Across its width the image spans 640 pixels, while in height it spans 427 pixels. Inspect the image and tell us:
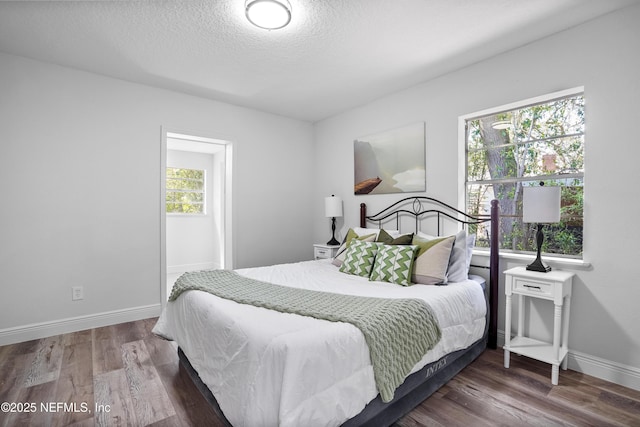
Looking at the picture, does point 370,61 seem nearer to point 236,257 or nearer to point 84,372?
point 236,257

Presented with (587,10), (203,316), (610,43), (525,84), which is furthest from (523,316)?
(203,316)

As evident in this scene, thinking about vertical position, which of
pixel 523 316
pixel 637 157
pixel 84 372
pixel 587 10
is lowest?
pixel 84 372

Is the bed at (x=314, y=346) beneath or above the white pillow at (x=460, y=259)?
beneath

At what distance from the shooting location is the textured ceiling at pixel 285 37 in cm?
217

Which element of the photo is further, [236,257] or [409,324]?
[236,257]

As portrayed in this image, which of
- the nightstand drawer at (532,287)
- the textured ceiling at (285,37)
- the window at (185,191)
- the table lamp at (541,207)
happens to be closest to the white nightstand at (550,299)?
the nightstand drawer at (532,287)

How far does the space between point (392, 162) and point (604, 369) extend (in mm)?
2550

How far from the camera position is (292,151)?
4.75 meters

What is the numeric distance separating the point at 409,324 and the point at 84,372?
2.35m

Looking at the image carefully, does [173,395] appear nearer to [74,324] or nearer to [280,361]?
[280,361]

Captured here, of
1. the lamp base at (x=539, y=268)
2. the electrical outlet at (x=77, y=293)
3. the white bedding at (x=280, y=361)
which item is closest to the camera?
the white bedding at (x=280, y=361)

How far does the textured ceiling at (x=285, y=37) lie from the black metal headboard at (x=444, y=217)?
133 cm

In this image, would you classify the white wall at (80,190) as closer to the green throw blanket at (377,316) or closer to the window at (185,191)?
the green throw blanket at (377,316)

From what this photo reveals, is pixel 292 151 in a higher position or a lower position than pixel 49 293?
higher
